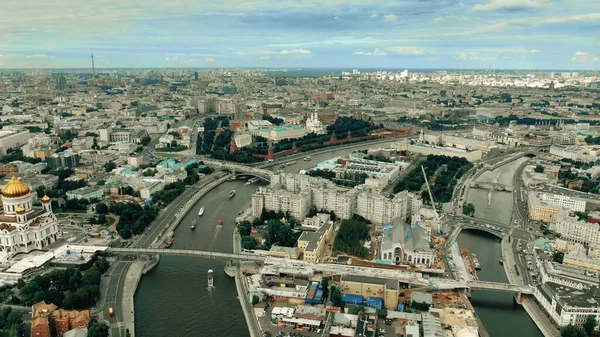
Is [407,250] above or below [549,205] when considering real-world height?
below

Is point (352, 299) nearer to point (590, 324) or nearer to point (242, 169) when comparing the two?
point (590, 324)

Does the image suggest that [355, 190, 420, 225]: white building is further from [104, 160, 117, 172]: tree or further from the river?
[104, 160, 117, 172]: tree

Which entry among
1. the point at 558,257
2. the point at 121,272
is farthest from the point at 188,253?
the point at 558,257

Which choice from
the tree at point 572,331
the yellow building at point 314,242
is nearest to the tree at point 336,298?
the yellow building at point 314,242

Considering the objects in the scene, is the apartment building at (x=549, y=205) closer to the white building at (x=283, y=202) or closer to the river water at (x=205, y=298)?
the river water at (x=205, y=298)

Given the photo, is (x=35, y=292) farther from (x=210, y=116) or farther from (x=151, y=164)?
(x=210, y=116)
